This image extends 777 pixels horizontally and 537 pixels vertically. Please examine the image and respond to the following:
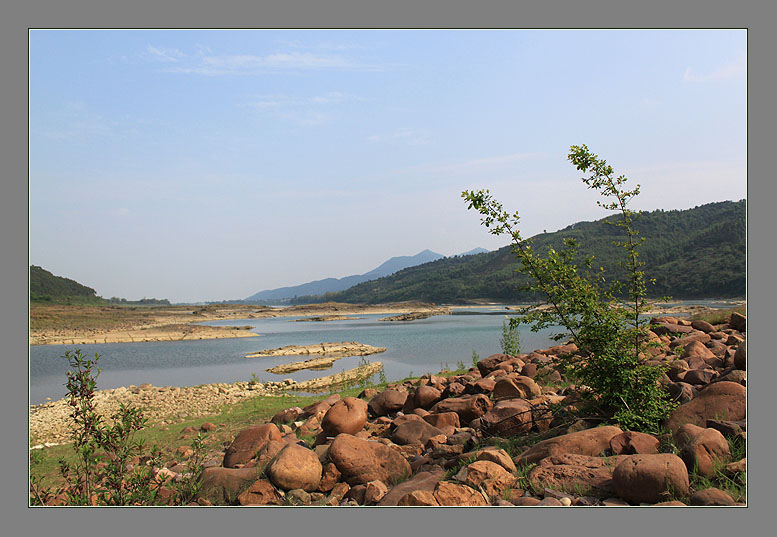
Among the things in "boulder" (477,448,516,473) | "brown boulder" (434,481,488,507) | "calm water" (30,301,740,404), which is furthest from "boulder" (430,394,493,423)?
"calm water" (30,301,740,404)

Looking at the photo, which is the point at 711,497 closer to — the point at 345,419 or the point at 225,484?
the point at 225,484

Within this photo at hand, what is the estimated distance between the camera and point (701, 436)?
5141 millimetres

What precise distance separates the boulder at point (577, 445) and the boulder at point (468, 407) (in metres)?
3.09

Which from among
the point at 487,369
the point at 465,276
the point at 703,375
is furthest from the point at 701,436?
the point at 465,276

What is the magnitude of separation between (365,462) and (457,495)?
1.75 m

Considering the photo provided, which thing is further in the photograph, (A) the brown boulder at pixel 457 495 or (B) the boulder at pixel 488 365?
(B) the boulder at pixel 488 365

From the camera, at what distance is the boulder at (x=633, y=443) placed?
554 cm

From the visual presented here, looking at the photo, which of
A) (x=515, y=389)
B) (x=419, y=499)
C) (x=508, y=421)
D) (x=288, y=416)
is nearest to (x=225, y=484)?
(x=419, y=499)

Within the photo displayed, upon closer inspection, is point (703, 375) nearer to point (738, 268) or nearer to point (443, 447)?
point (443, 447)

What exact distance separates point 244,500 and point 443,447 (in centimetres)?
292

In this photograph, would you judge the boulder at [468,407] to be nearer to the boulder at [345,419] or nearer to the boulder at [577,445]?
the boulder at [345,419]

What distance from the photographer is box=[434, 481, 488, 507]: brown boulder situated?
4.88m

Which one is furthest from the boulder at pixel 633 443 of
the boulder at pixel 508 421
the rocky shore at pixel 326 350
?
the rocky shore at pixel 326 350

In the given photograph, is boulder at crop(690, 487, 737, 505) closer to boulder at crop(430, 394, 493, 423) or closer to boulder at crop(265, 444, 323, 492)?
boulder at crop(265, 444, 323, 492)
